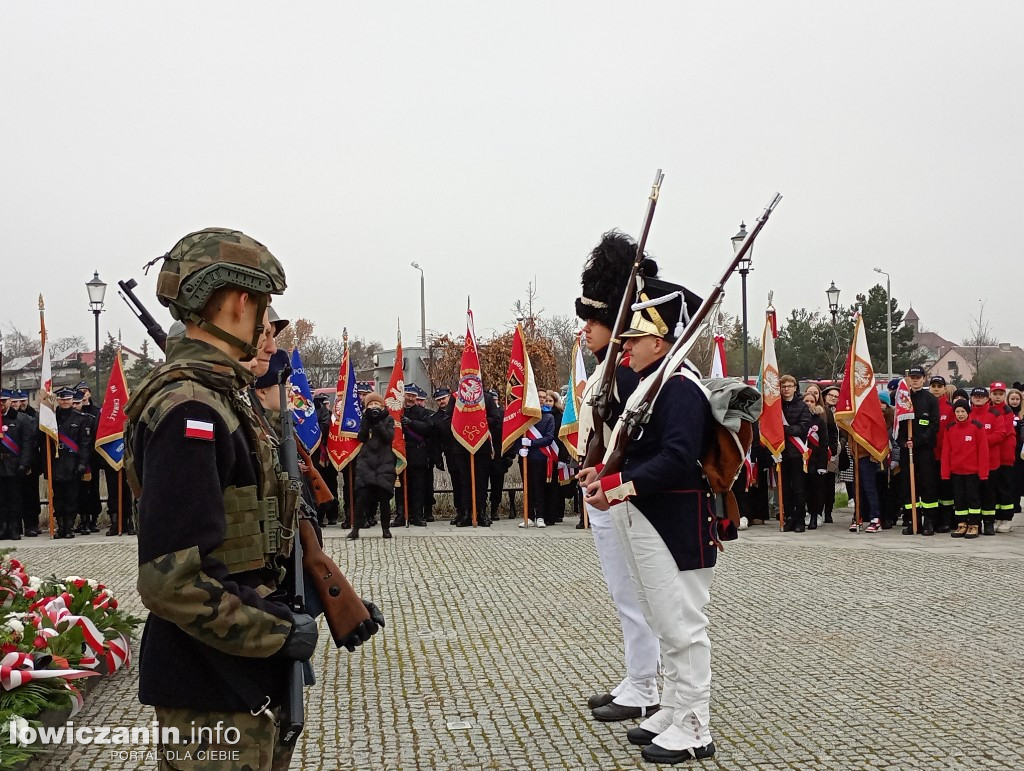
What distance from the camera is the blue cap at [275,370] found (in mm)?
3719

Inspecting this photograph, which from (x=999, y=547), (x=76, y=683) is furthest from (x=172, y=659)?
(x=999, y=547)

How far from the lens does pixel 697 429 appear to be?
4766 millimetres

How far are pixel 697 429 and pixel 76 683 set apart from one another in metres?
A: 3.79

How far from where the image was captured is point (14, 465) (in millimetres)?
15367

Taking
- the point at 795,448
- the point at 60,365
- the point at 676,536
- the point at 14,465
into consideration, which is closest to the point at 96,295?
the point at 14,465

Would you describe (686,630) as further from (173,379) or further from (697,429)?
(173,379)

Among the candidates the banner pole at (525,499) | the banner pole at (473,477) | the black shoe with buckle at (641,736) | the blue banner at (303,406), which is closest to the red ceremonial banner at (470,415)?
the banner pole at (473,477)

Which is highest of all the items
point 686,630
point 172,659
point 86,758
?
point 172,659

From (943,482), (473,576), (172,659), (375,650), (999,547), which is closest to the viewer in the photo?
(172,659)

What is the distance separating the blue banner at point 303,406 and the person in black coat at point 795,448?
6.96 m

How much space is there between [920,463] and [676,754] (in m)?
10.5

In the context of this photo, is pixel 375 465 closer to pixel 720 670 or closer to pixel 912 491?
pixel 912 491

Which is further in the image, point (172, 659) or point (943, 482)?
point (943, 482)

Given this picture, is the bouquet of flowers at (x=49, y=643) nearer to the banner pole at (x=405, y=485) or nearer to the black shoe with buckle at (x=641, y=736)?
the black shoe with buckle at (x=641, y=736)
